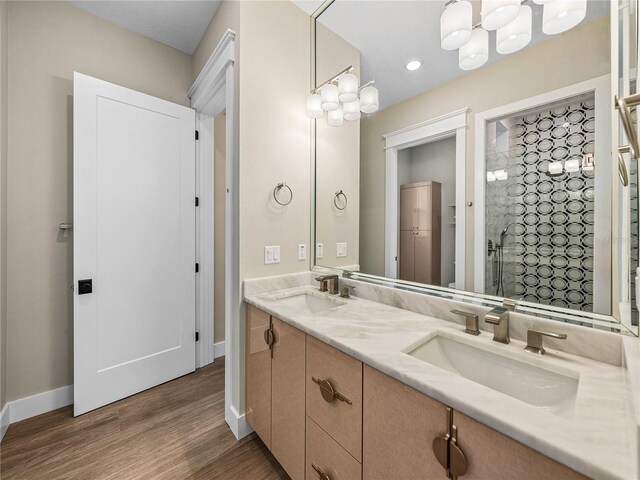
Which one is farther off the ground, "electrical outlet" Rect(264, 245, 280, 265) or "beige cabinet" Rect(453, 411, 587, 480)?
"electrical outlet" Rect(264, 245, 280, 265)

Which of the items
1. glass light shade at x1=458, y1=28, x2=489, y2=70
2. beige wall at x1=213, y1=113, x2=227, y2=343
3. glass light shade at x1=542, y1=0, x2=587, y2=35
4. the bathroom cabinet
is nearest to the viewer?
the bathroom cabinet

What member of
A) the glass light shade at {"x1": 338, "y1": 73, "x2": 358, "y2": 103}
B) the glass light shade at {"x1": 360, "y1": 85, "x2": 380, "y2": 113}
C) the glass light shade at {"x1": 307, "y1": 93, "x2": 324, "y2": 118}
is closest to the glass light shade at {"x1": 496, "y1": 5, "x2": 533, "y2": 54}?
the glass light shade at {"x1": 360, "y1": 85, "x2": 380, "y2": 113}

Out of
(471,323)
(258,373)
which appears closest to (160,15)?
(258,373)

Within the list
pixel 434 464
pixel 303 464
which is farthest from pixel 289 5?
pixel 303 464

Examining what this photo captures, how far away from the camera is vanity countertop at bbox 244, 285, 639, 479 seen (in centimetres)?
47

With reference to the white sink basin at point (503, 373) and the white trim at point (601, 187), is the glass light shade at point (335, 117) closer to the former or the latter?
the white trim at point (601, 187)

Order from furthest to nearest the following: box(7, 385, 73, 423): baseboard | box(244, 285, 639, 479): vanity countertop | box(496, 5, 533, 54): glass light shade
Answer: box(7, 385, 73, 423): baseboard < box(496, 5, 533, 54): glass light shade < box(244, 285, 639, 479): vanity countertop

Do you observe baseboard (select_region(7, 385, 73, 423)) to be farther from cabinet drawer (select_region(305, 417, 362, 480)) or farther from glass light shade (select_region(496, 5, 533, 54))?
glass light shade (select_region(496, 5, 533, 54))

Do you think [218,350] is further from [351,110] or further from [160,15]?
[160,15]

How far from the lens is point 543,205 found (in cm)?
96

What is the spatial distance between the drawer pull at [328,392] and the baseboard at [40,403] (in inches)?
79.9

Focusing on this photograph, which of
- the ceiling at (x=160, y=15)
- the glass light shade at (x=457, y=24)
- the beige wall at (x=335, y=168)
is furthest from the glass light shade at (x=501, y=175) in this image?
the ceiling at (x=160, y=15)

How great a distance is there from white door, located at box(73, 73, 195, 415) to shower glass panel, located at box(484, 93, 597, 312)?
2.18m

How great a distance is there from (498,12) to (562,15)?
0.20 meters
